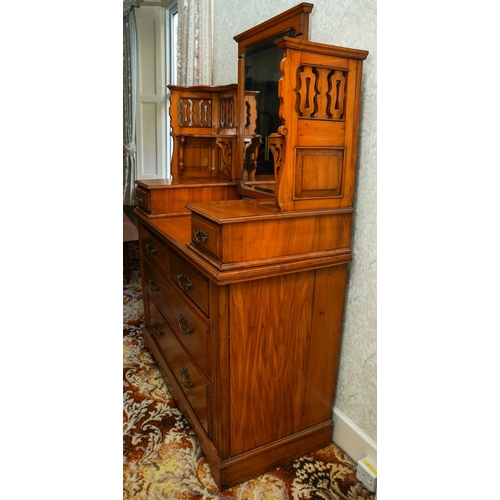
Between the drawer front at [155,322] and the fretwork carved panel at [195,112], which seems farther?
the fretwork carved panel at [195,112]

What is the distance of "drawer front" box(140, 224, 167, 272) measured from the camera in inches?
84.7

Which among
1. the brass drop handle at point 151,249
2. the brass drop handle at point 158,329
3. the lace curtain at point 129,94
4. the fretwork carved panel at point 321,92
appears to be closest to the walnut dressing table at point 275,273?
the fretwork carved panel at point 321,92

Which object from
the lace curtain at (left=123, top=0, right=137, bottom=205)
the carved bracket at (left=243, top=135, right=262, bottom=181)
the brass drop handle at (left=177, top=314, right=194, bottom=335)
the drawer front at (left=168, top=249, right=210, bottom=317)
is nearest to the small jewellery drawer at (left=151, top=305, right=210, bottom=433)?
the brass drop handle at (left=177, top=314, right=194, bottom=335)

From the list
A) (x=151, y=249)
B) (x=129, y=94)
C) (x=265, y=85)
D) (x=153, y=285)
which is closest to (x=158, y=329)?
(x=153, y=285)

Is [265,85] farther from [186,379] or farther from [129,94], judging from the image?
[129,94]

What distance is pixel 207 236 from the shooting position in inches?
59.9

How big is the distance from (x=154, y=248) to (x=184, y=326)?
1.91 feet

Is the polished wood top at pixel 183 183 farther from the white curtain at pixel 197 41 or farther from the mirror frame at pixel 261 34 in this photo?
the white curtain at pixel 197 41

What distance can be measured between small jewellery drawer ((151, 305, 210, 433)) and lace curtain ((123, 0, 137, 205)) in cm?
255

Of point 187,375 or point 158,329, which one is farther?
point 158,329

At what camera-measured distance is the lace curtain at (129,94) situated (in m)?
4.38
